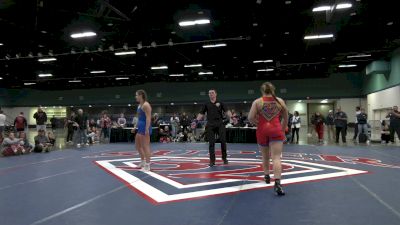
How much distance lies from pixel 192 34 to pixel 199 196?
1398cm

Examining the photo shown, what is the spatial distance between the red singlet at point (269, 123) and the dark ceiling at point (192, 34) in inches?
346

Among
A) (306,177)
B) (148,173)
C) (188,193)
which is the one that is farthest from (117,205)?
(306,177)

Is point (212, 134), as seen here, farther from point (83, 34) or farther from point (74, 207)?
point (83, 34)

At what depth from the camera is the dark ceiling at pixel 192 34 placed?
13.3 m

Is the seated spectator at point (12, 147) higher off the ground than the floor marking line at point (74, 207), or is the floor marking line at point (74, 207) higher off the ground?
the seated spectator at point (12, 147)

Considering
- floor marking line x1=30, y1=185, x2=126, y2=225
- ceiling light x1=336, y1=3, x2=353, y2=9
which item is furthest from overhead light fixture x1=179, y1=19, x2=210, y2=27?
floor marking line x1=30, y1=185, x2=126, y2=225

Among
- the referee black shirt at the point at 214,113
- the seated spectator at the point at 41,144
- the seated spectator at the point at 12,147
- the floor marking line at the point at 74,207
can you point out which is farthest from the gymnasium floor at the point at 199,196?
the seated spectator at the point at 41,144

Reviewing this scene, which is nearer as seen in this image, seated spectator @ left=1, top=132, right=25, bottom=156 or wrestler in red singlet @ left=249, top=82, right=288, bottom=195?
wrestler in red singlet @ left=249, top=82, right=288, bottom=195

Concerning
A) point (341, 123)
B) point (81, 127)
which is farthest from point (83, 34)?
point (341, 123)

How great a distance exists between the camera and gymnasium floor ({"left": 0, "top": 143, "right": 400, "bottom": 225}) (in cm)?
345

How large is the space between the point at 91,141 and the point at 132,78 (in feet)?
57.0

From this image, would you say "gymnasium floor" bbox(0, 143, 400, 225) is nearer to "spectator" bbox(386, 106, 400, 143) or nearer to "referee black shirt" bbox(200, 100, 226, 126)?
"referee black shirt" bbox(200, 100, 226, 126)

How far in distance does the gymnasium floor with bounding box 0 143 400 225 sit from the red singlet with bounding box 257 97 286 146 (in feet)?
2.42

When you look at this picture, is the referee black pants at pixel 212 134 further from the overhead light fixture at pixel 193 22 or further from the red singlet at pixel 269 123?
the overhead light fixture at pixel 193 22
